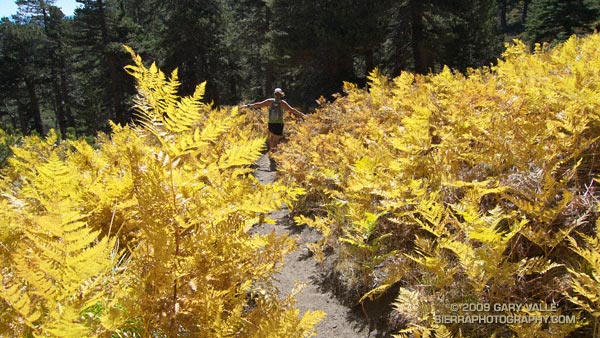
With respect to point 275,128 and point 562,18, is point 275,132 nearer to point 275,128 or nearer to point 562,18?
point 275,128

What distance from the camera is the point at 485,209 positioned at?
3.06 m

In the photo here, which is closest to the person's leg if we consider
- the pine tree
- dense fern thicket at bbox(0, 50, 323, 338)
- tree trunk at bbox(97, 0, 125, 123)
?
dense fern thicket at bbox(0, 50, 323, 338)

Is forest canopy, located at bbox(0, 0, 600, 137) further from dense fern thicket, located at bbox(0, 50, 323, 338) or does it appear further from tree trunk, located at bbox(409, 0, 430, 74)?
dense fern thicket, located at bbox(0, 50, 323, 338)

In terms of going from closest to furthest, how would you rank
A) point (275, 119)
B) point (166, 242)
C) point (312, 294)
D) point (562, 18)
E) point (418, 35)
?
point (166, 242), point (312, 294), point (275, 119), point (418, 35), point (562, 18)

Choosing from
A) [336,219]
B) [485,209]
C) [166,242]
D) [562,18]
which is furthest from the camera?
[562,18]

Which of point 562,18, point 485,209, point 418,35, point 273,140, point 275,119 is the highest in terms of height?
point 562,18

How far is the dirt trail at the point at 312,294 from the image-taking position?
3170mm

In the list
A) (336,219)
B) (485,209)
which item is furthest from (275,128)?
(485,209)

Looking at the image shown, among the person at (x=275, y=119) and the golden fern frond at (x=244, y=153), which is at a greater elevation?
the golden fern frond at (x=244, y=153)

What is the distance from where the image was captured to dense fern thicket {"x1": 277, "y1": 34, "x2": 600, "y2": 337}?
231 cm

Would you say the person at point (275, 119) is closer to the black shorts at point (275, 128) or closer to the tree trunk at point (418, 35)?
the black shorts at point (275, 128)

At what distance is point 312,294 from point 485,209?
1764 mm

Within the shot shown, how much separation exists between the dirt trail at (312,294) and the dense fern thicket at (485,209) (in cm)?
18

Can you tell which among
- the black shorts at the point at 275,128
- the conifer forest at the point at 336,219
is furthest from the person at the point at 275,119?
the conifer forest at the point at 336,219
